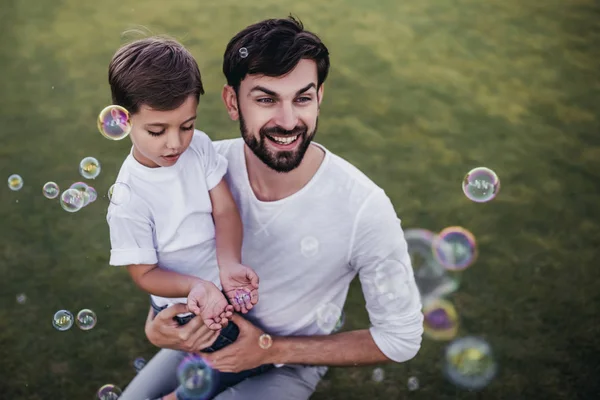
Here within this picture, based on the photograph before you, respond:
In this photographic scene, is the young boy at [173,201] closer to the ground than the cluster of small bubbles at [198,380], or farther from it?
farther from it

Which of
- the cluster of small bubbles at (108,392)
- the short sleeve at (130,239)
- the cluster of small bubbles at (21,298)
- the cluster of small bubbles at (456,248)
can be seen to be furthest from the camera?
the cluster of small bubbles at (456,248)

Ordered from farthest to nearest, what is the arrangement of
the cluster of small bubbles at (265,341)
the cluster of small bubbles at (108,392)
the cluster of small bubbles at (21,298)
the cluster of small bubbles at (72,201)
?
the cluster of small bubbles at (21,298)
the cluster of small bubbles at (108,392)
the cluster of small bubbles at (72,201)
the cluster of small bubbles at (265,341)

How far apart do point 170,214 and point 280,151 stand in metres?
0.45

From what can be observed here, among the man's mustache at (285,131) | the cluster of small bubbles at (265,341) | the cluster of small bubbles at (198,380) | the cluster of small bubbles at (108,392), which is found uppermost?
the man's mustache at (285,131)

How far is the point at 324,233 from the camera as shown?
269 centimetres

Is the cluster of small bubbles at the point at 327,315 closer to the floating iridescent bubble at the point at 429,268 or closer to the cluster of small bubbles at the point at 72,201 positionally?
the cluster of small bubbles at the point at 72,201

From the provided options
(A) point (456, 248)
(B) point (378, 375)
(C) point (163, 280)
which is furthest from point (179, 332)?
(A) point (456, 248)

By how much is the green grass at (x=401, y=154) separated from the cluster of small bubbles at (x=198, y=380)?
114 centimetres

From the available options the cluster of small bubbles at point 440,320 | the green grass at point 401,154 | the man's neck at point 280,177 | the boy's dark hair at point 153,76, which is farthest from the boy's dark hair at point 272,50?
the green grass at point 401,154

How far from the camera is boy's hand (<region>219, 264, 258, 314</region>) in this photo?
2.42 meters

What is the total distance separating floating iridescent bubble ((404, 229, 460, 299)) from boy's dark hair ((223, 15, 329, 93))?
2.11m

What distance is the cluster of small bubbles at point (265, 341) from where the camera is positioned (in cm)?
275

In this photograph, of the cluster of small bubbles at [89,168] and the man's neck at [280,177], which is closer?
the man's neck at [280,177]

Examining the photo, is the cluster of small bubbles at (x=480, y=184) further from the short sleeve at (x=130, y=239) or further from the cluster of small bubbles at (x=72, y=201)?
the cluster of small bubbles at (x=72, y=201)
